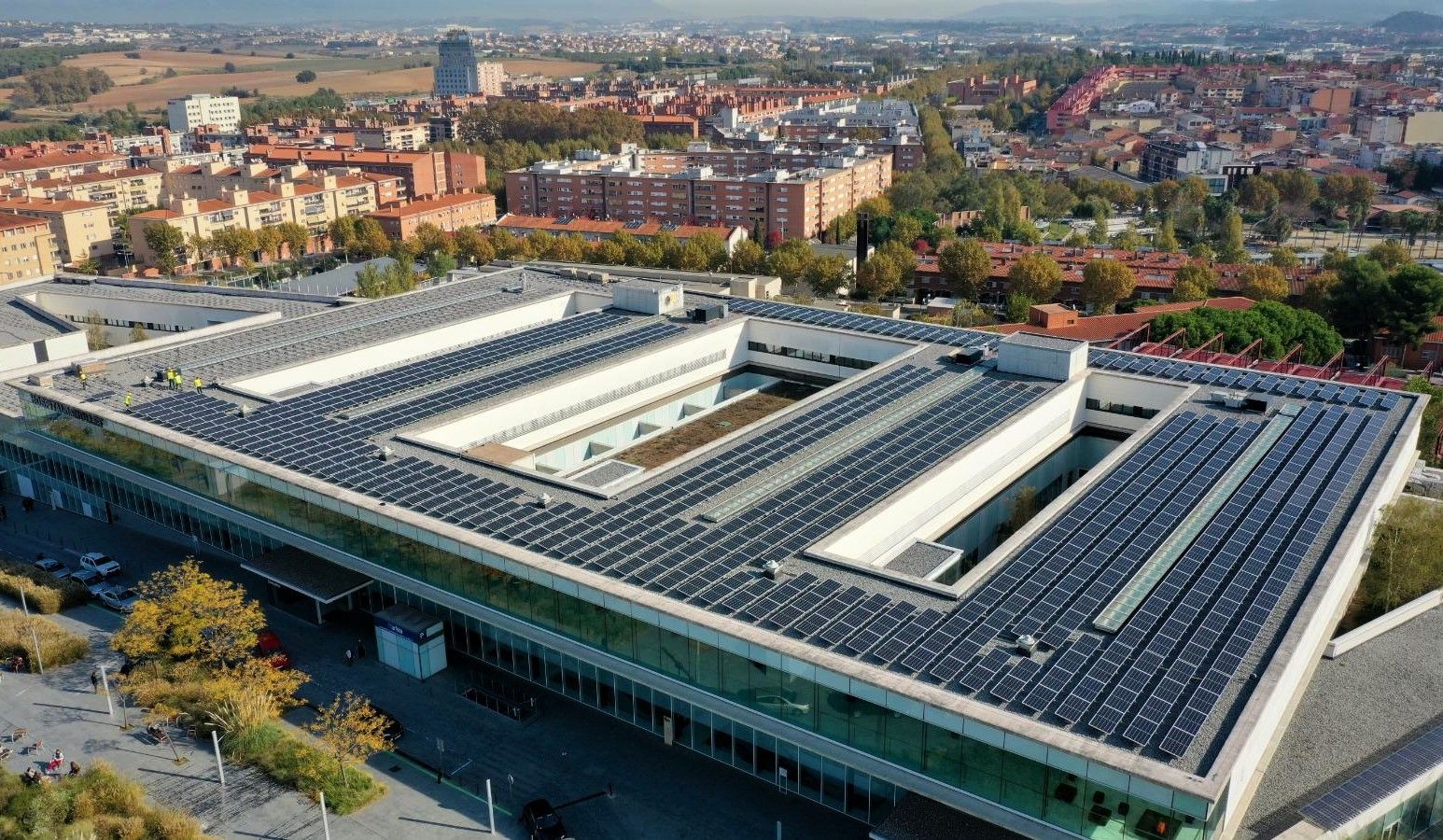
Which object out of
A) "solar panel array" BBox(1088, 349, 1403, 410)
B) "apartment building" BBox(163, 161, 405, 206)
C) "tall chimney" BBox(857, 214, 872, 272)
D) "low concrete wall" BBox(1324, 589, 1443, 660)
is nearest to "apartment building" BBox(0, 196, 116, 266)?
"apartment building" BBox(163, 161, 405, 206)

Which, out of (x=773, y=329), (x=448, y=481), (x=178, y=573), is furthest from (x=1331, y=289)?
(x=178, y=573)

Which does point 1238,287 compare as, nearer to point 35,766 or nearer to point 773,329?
point 773,329

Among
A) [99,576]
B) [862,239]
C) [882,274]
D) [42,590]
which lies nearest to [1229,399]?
[99,576]

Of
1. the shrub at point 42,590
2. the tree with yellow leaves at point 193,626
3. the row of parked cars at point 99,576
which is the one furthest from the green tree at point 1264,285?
the shrub at point 42,590

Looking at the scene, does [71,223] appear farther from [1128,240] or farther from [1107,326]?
[1128,240]

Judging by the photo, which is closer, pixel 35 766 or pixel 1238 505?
pixel 35 766

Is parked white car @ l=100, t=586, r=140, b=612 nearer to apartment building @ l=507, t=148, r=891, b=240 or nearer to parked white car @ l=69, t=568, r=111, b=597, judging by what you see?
parked white car @ l=69, t=568, r=111, b=597
